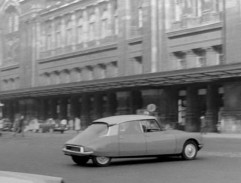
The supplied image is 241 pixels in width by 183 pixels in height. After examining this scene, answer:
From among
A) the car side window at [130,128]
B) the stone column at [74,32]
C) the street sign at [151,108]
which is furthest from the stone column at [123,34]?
the car side window at [130,128]

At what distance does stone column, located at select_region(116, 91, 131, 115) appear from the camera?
41.7m

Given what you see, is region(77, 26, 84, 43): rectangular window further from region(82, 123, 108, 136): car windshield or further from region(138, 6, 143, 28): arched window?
region(82, 123, 108, 136): car windshield

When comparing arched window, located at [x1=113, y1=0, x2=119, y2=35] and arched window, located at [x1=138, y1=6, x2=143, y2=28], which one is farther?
arched window, located at [x1=113, y1=0, x2=119, y2=35]

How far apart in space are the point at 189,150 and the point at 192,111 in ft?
73.5

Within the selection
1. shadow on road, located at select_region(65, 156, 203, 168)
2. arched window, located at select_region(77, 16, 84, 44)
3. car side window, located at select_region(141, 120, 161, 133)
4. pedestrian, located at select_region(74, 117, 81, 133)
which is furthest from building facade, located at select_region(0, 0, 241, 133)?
car side window, located at select_region(141, 120, 161, 133)

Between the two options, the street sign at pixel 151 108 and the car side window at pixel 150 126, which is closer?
the car side window at pixel 150 126

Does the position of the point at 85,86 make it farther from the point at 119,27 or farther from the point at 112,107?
the point at 119,27

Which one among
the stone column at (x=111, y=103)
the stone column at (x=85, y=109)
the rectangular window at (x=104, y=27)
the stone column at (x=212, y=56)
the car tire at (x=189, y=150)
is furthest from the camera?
the stone column at (x=85, y=109)

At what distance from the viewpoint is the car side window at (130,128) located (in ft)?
44.8

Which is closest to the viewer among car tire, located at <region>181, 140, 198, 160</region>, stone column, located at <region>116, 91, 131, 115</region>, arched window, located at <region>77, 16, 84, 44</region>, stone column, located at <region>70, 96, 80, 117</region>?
car tire, located at <region>181, 140, 198, 160</region>

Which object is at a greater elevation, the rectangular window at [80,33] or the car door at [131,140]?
the rectangular window at [80,33]

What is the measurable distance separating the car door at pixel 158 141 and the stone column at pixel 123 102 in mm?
27471

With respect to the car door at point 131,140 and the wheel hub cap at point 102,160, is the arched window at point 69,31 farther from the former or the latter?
the wheel hub cap at point 102,160

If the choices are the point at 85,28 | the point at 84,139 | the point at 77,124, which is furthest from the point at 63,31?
the point at 84,139
